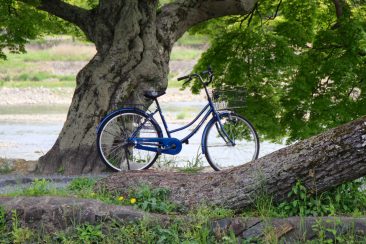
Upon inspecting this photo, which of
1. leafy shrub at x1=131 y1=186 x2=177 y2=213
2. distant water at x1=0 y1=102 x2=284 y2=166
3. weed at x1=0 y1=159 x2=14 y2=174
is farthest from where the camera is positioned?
distant water at x1=0 y1=102 x2=284 y2=166

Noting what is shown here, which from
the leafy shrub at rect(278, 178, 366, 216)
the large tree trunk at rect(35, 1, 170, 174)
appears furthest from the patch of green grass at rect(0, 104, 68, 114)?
the leafy shrub at rect(278, 178, 366, 216)

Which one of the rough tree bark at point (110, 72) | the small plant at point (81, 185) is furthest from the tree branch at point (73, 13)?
the small plant at point (81, 185)

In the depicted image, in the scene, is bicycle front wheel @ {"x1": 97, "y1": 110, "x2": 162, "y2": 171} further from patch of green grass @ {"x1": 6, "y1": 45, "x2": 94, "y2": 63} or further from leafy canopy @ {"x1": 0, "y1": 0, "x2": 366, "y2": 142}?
patch of green grass @ {"x1": 6, "y1": 45, "x2": 94, "y2": 63}

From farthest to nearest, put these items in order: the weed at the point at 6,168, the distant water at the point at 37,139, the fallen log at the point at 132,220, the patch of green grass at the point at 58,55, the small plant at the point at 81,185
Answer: the patch of green grass at the point at 58,55
the distant water at the point at 37,139
the weed at the point at 6,168
the small plant at the point at 81,185
the fallen log at the point at 132,220

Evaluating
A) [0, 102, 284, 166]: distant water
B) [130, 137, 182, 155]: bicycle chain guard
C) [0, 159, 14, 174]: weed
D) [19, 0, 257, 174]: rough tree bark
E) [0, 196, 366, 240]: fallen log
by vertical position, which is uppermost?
[19, 0, 257, 174]: rough tree bark

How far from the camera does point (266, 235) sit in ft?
18.3

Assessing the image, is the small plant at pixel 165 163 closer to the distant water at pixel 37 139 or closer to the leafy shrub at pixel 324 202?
the leafy shrub at pixel 324 202

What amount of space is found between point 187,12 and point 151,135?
2632 millimetres

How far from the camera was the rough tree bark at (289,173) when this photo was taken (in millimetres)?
5809

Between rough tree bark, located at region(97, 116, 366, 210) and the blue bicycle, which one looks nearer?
rough tree bark, located at region(97, 116, 366, 210)

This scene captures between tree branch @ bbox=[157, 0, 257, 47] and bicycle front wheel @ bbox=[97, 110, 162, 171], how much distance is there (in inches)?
79.3

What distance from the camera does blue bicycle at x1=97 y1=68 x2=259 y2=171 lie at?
8891mm

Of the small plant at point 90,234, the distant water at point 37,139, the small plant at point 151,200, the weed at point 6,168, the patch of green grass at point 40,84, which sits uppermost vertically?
the small plant at point 151,200

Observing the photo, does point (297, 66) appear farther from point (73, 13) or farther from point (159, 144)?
point (159, 144)
